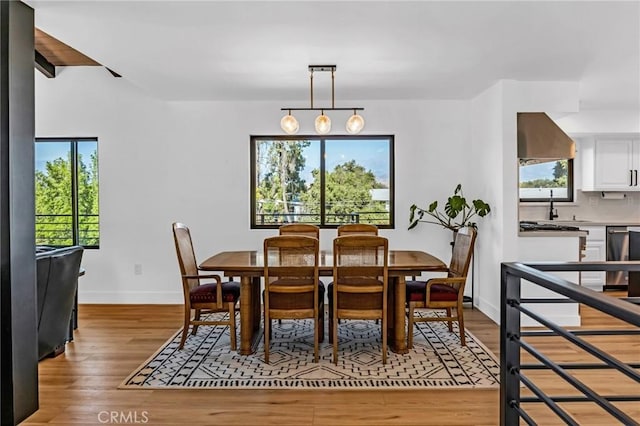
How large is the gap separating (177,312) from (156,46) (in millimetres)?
2825

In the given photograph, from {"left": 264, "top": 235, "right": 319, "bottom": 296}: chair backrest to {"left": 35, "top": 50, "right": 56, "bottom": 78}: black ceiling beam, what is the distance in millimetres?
3718

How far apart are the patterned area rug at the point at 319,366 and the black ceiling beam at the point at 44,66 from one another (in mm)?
3433

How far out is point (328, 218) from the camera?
570 centimetres

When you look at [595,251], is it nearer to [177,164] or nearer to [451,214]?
[451,214]

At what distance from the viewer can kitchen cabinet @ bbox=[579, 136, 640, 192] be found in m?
6.33

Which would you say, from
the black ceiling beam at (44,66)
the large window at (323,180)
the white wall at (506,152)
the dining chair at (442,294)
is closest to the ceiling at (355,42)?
the white wall at (506,152)

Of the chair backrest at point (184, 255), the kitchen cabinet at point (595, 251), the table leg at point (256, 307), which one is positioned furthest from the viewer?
the kitchen cabinet at point (595, 251)

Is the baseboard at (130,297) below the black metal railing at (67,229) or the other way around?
below

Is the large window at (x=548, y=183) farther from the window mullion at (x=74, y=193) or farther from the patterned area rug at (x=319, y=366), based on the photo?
the window mullion at (x=74, y=193)

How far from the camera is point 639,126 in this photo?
6.09 metres

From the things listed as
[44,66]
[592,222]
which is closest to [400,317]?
[592,222]

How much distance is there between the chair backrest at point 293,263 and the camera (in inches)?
131

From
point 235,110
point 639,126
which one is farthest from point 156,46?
point 639,126

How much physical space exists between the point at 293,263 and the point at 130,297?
2982 millimetres
